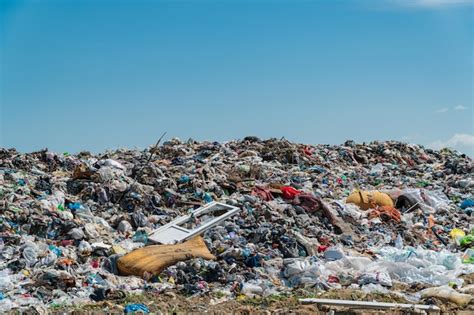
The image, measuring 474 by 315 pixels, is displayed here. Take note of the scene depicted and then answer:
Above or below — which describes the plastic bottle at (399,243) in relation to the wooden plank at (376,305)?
above

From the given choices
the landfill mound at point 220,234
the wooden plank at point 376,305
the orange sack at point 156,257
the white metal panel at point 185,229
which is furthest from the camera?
the white metal panel at point 185,229

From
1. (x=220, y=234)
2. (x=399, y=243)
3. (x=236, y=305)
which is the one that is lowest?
(x=236, y=305)

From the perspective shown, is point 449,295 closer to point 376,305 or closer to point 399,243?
point 376,305

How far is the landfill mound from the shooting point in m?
8.15

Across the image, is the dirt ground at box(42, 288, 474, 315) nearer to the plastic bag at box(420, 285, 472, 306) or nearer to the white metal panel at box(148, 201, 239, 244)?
the plastic bag at box(420, 285, 472, 306)

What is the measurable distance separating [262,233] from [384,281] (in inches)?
91.0

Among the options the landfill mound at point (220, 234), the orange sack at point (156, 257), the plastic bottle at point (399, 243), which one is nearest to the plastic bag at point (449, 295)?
the landfill mound at point (220, 234)

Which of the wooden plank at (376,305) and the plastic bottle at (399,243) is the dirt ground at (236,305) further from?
the plastic bottle at (399,243)

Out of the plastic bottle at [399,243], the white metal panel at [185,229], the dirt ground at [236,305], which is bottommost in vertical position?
the dirt ground at [236,305]

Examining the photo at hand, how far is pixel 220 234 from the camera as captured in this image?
10031mm

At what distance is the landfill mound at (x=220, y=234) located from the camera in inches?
321

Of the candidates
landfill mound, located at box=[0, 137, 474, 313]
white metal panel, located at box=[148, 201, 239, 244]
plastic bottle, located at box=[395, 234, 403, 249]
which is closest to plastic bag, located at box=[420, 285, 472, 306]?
landfill mound, located at box=[0, 137, 474, 313]

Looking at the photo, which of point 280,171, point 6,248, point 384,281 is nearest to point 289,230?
point 384,281

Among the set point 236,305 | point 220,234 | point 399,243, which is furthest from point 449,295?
point 220,234
